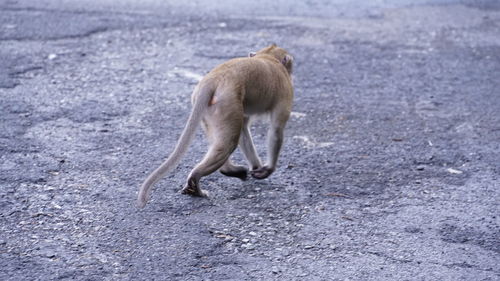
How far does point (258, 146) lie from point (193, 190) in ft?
4.30

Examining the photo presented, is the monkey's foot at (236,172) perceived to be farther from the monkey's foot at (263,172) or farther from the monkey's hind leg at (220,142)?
the monkey's hind leg at (220,142)

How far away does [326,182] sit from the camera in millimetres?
5449

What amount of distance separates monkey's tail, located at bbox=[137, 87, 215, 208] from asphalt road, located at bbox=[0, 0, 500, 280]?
0.23m

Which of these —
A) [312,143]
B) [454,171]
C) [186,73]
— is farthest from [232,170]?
[186,73]

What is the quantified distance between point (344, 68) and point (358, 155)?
2.31 meters

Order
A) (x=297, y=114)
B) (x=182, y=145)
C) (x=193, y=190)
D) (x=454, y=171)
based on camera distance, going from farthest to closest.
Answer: (x=297, y=114) → (x=454, y=171) → (x=193, y=190) → (x=182, y=145)

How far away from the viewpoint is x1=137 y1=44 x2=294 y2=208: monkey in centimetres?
480

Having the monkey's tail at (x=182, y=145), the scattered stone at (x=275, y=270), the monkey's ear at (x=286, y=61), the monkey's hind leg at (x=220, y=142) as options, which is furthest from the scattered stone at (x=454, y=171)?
the scattered stone at (x=275, y=270)

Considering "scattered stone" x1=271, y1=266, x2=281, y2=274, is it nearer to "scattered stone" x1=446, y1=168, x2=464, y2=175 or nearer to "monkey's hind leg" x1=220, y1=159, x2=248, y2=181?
"monkey's hind leg" x1=220, y1=159, x2=248, y2=181

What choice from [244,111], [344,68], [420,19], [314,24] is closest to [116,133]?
[244,111]

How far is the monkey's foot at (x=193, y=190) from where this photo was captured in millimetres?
4914

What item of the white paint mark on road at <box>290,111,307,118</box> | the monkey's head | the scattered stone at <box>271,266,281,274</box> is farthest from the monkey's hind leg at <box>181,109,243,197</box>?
the white paint mark on road at <box>290,111,307,118</box>

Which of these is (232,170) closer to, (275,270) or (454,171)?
(275,270)

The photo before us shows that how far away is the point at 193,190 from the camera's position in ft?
16.3
